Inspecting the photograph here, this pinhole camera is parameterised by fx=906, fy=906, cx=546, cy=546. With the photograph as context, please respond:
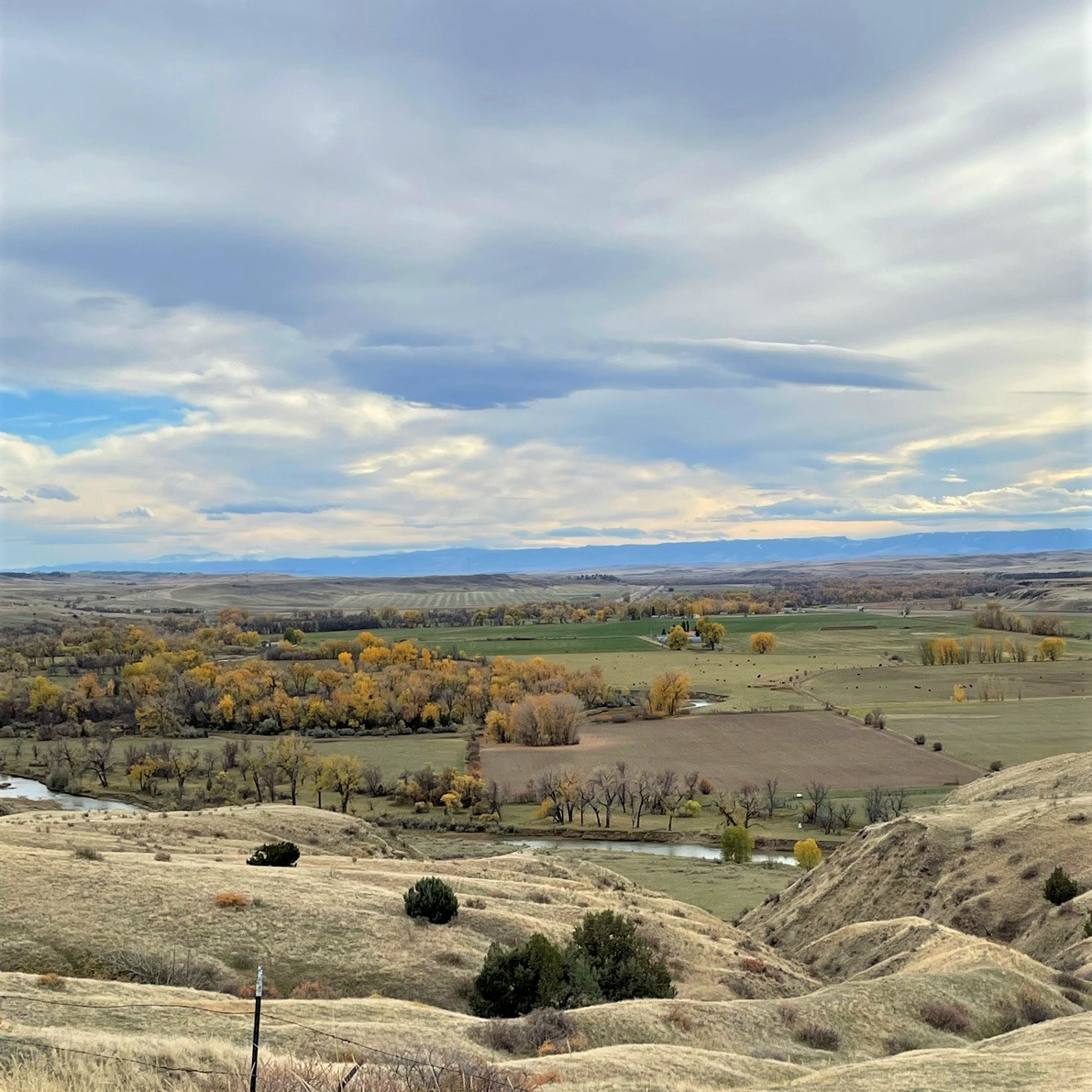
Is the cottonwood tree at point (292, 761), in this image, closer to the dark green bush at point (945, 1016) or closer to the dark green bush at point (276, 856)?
the dark green bush at point (276, 856)

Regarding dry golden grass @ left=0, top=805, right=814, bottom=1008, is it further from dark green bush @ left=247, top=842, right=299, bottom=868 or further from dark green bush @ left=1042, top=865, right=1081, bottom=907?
dark green bush @ left=1042, top=865, right=1081, bottom=907

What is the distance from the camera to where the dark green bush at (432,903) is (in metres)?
32.4

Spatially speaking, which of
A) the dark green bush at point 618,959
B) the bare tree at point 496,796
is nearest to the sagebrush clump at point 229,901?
the dark green bush at point 618,959

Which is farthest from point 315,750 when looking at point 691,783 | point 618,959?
point 618,959

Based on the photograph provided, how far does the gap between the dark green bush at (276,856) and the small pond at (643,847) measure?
40.8 meters

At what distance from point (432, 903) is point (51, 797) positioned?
271ft

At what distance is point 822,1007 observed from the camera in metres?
26.4

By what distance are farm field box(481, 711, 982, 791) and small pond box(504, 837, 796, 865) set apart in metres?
15.5

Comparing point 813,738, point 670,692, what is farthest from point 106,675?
point 813,738

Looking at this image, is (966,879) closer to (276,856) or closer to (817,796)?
(276,856)

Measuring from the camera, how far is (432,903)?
3247 cm

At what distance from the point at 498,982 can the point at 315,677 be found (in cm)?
14658

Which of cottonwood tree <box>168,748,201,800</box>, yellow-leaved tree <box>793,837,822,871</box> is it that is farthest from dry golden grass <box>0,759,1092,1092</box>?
cottonwood tree <box>168,748,201,800</box>

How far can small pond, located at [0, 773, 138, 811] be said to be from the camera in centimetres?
9300
